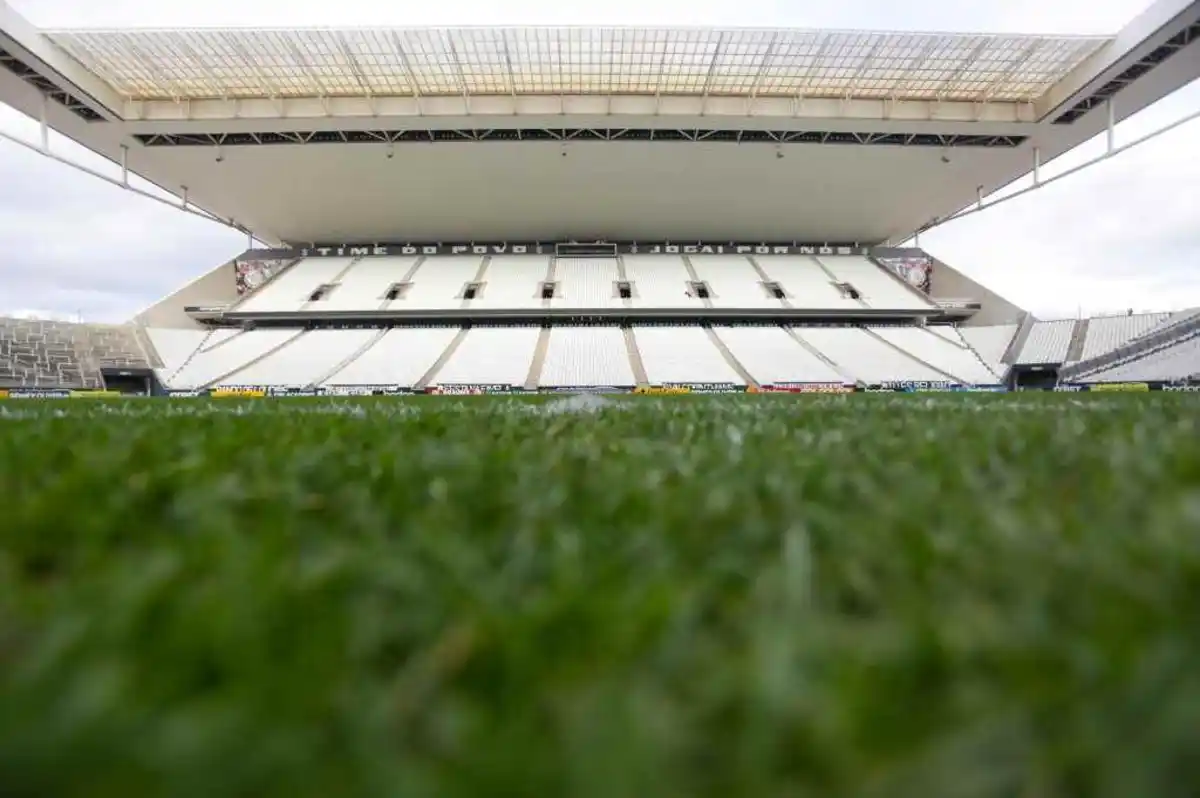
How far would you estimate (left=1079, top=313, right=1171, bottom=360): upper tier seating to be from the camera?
22000mm

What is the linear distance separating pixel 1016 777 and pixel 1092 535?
55 cm

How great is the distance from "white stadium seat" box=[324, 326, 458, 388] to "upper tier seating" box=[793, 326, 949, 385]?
13.7m

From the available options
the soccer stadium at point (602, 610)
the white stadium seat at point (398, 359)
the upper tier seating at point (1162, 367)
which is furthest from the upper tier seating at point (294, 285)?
the upper tier seating at point (1162, 367)

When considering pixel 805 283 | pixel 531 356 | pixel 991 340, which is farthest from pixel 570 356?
pixel 991 340

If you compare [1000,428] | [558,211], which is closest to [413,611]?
[1000,428]

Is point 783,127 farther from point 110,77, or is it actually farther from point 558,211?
point 110,77

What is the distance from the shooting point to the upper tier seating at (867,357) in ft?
66.3

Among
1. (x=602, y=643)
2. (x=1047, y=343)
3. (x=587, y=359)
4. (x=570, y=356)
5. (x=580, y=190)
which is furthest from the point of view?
(x=580, y=190)

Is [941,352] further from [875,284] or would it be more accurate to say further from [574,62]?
[574,62]

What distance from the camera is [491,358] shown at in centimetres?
2134

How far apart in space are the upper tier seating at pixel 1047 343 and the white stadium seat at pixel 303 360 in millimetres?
24080

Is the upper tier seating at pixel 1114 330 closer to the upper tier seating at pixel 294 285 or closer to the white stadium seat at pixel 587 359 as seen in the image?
the white stadium seat at pixel 587 359

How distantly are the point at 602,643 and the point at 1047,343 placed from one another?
93.5ft

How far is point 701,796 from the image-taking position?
0.87ft
